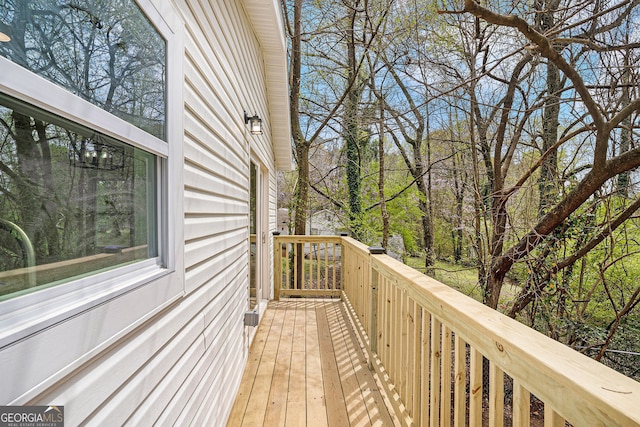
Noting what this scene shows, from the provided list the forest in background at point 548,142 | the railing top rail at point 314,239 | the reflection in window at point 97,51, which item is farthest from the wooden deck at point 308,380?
the reflection in window at point 97,51

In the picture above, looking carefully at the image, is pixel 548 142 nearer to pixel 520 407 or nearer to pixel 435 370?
pixel 435 370

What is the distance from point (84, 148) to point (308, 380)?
8.52 ft

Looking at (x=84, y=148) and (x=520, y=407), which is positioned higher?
(x=84, y=148)

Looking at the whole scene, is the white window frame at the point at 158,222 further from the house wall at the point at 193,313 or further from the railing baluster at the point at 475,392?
the railing baluster at the point at 475,392

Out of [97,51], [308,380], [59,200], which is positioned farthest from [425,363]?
[97,51]

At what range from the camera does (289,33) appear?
7.22 meters

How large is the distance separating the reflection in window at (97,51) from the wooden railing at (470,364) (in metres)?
1.45

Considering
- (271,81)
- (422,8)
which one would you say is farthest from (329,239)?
(422,8)

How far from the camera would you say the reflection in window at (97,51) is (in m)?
0.70

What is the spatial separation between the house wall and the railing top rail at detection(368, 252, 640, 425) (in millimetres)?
1210

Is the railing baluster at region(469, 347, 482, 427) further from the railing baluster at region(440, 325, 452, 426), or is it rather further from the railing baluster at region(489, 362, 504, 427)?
the railing baluster at region(440, 325, 452, 426)

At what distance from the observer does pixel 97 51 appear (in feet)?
3.10

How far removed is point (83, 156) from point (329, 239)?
4557 mm

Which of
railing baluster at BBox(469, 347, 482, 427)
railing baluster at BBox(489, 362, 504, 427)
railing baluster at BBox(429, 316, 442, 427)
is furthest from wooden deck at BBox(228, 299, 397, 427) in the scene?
railing baluster at BBox(489, 362, 504, 427)
